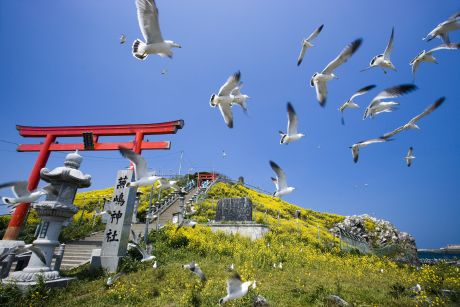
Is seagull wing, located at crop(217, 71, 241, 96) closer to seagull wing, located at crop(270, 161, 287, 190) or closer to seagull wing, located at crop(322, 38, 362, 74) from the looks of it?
seagull wing, located at crop(270, 161, 287, 190)

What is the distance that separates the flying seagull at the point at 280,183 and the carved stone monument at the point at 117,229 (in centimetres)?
757

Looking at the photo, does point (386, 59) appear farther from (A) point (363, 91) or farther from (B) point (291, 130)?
(B) point (291, 130)

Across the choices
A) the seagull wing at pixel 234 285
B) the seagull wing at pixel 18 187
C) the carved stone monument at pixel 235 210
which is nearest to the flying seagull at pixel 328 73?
the seagull wing at pixel 234 285

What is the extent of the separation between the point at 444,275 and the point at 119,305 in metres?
12.9

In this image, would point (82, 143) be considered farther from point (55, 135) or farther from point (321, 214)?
point (321, 214)

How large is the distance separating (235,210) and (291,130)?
45.1 feet

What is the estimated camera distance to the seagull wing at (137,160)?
6043 millimetres

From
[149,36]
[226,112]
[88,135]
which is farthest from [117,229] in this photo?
[88,135]

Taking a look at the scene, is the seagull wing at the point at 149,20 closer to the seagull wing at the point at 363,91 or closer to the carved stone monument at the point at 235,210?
the seagull wing at the point at 363,91

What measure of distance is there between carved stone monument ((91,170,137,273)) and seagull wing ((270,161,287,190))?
25.0 ft

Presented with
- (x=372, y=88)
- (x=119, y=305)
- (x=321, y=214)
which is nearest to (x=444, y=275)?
(x=372, y=88)

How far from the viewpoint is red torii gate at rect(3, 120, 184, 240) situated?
56.7 ft

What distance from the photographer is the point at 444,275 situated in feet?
37.3

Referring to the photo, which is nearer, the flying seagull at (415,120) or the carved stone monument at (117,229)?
the flying seagull at (415,120)
